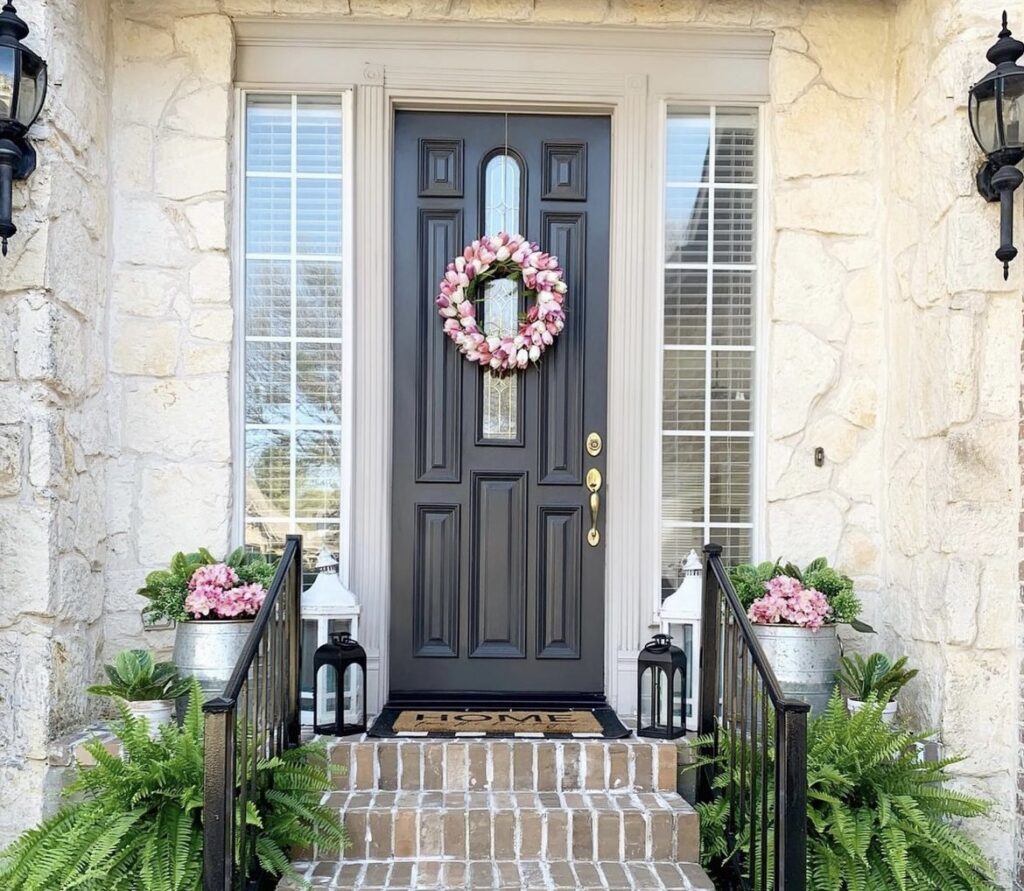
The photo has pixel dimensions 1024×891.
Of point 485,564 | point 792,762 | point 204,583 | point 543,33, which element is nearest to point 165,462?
point 204,583

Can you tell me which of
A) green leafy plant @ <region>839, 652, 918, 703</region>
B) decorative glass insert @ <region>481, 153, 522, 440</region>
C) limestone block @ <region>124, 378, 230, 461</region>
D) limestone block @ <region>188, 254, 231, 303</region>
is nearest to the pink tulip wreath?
decorative glass insert @ <region>481, 153, 522, 440</region>

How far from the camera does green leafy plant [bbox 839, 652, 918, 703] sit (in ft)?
10.2

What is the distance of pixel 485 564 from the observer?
369 centimetres

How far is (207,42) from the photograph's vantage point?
350 centimetres

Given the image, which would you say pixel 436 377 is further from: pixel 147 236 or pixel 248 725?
pixel 248 725

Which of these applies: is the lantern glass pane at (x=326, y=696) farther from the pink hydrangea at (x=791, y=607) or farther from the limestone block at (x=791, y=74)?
the limestone block at (x=791, y=74)

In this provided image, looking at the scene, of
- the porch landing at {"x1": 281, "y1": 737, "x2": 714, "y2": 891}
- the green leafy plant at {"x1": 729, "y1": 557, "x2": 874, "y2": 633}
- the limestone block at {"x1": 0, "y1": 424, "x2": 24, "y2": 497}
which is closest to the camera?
the porch landing at {"x1": 281, "y1": 737, "x2": 714, "y2": 891}

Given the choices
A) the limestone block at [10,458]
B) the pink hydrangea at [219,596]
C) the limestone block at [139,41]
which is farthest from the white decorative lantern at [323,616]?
the limestone block at [139,41]

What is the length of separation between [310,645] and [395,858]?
1.02 meters

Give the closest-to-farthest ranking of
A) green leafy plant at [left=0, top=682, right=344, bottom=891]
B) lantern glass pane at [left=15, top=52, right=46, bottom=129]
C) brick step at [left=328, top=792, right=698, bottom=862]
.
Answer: green leafy plant at [left=0, top=682, right=344, bottom=891] < brick step at [left=328, top=792, right=698, bottom=862] < lantern glass pane at [left=15, top=52, right=46, bottom=129]

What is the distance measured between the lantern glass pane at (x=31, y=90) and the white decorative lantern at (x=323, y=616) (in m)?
1.76

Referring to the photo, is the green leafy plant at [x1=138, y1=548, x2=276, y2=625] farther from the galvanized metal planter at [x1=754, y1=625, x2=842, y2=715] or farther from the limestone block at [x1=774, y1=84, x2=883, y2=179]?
the limestone block at [x1=774, y1=84, x2=883, y2=179]

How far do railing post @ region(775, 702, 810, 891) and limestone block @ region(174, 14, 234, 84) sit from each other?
299cm

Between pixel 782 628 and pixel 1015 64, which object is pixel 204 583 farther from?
pixel 1015 64
